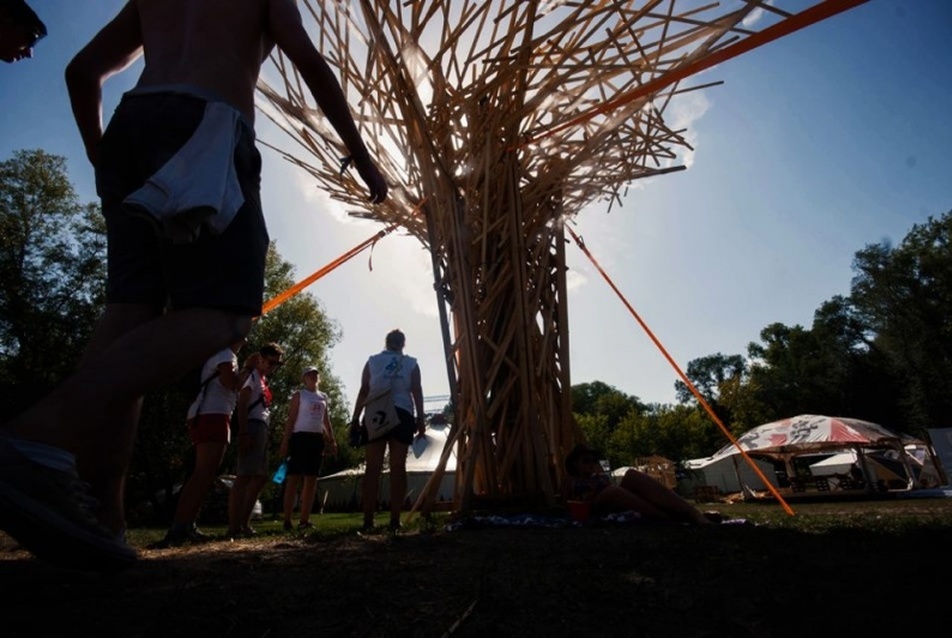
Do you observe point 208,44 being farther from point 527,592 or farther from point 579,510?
point 579,510

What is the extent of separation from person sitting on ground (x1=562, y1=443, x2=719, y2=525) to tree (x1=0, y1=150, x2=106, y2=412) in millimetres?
12741

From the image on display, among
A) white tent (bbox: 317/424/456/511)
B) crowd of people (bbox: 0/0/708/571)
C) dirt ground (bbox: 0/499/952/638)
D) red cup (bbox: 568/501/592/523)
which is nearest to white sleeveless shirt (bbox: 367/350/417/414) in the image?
red cup (bbox: 568/501/592/523)

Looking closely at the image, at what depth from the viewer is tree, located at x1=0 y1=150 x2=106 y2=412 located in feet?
38.7

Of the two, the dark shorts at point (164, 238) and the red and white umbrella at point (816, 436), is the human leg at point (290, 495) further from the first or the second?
the red and white umbrella at point (816, 436)

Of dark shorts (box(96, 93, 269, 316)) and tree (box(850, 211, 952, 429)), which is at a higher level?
tree (box(850, 211, 952, 429))

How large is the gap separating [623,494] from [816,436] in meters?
14.6

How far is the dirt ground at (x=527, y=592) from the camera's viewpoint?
2.67ft

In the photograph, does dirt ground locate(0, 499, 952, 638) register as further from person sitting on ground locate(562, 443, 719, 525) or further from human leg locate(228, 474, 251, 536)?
human leg locate(228, 474, 251, 536)

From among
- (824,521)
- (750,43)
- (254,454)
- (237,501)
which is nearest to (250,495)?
(237,501)

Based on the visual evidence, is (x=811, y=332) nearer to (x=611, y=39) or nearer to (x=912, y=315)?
(x=912, y=315)

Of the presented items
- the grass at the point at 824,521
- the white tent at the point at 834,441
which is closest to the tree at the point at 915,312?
the white tent at the point at 834,441

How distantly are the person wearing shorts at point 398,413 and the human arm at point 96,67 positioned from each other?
2.20 m

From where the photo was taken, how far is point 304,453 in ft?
13.9

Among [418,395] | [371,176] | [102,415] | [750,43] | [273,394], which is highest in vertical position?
[273,394]
